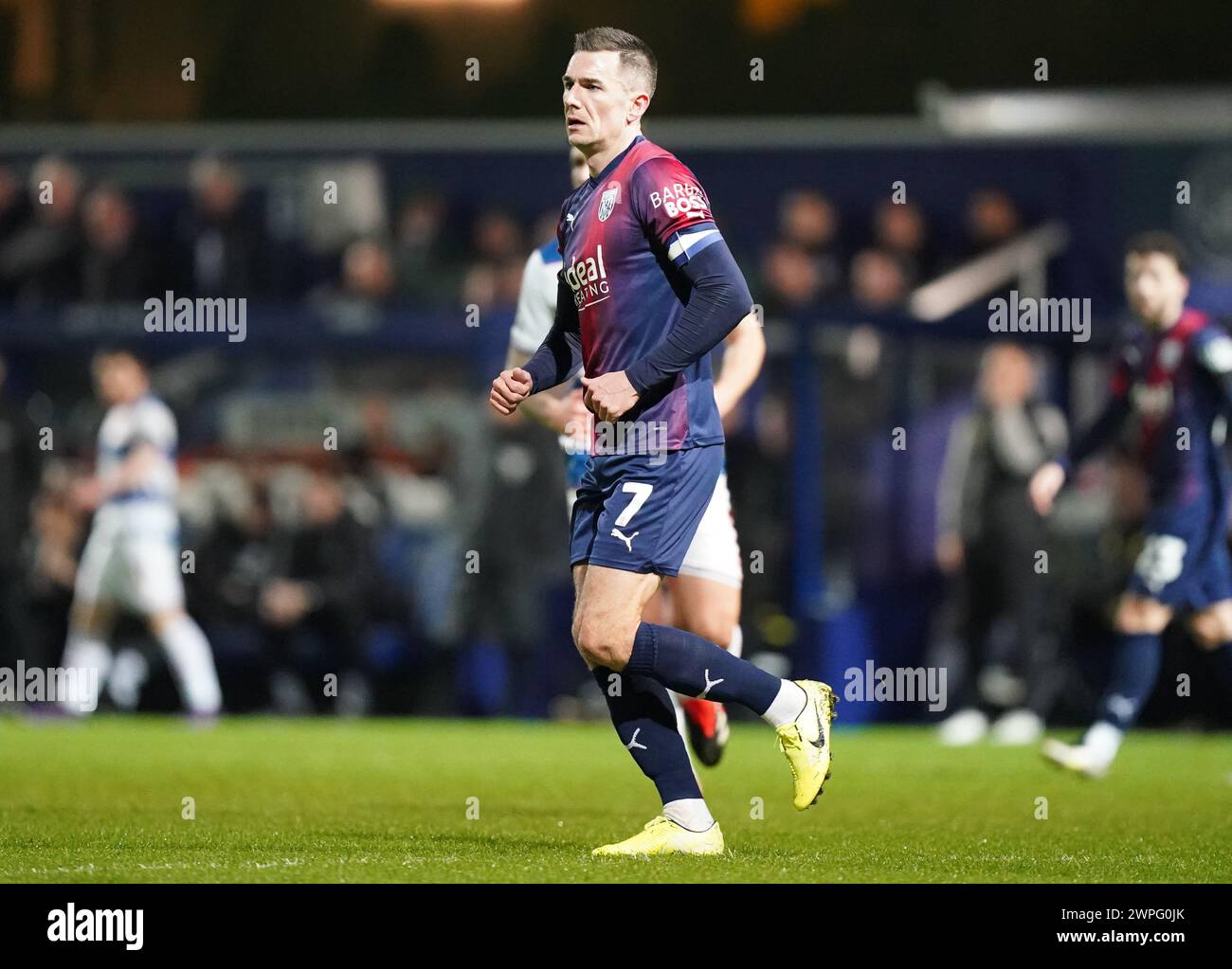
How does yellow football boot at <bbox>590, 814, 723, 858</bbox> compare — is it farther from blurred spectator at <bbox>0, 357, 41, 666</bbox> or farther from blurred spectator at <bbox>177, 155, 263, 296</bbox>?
blurred spectator at <bbox>0, 357, 41, 666</bbox>

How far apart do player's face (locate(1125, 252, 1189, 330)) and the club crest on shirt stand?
170 inches

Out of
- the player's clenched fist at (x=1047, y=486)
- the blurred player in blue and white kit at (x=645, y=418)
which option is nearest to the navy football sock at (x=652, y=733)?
the blurred player in blue and white kit at (x=645, y=418)

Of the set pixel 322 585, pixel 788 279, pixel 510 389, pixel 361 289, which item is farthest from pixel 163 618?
pixel 510 389

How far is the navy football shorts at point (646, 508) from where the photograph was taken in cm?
679

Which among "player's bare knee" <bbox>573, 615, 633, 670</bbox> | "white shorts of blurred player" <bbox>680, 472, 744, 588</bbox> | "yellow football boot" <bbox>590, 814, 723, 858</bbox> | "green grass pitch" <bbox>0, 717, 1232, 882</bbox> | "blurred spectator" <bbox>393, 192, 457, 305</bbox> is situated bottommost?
"green grass pitch" <bbox>0, 717, 1232, 882</bbox>

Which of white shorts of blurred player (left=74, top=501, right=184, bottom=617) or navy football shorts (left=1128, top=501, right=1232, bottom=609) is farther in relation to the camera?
white shorts of blurred player (left=74, top=501, right=184, bottom=617)

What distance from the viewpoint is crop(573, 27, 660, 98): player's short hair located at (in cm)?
691

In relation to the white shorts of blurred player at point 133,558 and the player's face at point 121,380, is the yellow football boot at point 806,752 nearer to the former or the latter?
the white shorts of blurred player at point 133,558

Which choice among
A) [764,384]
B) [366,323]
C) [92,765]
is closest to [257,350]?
[366,323]

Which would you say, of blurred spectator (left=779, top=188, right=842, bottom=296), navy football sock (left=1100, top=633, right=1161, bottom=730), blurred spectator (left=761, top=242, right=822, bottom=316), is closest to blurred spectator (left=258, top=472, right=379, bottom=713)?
blurred spectator (left=761, top=242, right=822, bottom=316)

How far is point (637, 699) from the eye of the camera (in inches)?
281

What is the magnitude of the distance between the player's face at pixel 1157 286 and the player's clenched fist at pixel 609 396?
15.0 ft
